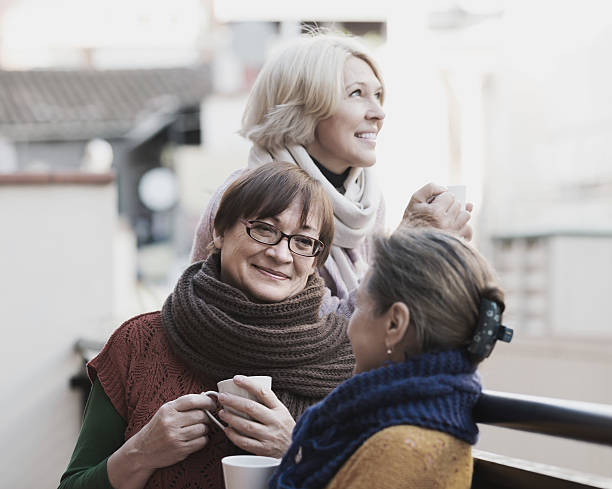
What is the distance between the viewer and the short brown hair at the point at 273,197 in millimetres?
1753

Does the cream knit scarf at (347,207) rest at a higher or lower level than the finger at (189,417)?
higher

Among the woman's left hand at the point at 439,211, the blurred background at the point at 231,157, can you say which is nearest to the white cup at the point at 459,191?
the woman's left hand at the point at 439,211

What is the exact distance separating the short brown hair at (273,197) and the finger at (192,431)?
1.37 feet

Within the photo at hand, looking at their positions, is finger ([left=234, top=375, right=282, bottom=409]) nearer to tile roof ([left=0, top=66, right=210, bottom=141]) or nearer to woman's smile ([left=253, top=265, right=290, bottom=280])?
woman's smile ([left=253, top=265, right=290, bottom=280])

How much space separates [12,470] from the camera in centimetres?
422

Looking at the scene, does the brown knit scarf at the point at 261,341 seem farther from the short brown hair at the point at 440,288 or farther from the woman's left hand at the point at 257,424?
the short brown hair at the point at 440,288

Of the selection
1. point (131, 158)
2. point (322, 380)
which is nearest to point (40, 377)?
point (322, 380)

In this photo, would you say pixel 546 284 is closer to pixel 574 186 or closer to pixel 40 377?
pixel 574 186

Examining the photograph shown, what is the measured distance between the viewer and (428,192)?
1.81 m

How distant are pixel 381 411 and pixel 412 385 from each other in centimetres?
6

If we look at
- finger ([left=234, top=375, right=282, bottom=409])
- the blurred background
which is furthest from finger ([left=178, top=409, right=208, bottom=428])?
the blurred background

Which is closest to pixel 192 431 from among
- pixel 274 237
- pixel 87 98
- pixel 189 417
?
pixel 189 417

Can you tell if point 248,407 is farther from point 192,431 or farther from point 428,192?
point 428,192

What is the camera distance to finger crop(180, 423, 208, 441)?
1585 millimetres
